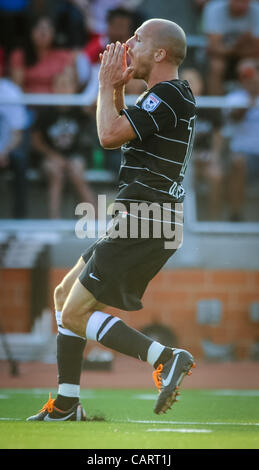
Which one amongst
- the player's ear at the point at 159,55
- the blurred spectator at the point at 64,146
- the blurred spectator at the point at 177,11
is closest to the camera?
the player's ear at the point at 159,55

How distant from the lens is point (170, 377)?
4.87 m

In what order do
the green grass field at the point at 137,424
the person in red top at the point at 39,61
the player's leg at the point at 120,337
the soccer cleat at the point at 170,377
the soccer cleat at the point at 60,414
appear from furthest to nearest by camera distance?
the person in red top at the point at 39,61
the soccer cleat at the point at 60,414
the player's leg at the point at 120,337
the soccer cleat at the point at 170,377
the green grass field at the point at 137,424

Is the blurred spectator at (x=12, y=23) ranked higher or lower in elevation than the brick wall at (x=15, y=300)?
higher

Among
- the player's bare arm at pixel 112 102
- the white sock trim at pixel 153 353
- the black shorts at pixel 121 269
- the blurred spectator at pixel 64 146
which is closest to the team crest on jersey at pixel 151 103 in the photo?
the player's bare arm at pixel 112 102

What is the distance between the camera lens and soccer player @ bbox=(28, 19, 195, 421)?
4.97m

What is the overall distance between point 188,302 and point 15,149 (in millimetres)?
2845

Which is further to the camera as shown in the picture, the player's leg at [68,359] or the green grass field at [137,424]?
the player's leg at [68,359]

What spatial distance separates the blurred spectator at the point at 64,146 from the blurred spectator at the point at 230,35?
76.1 inches

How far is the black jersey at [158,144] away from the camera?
497 cm

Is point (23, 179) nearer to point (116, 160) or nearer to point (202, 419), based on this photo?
Result: point (116, 160)

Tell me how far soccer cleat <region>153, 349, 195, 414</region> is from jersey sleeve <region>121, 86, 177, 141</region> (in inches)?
47.5

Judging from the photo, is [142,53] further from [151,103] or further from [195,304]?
[195,304]

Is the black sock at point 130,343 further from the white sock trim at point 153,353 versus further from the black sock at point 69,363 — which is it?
the black sock at point 69,363

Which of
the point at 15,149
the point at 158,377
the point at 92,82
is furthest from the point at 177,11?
the point at 158,377
